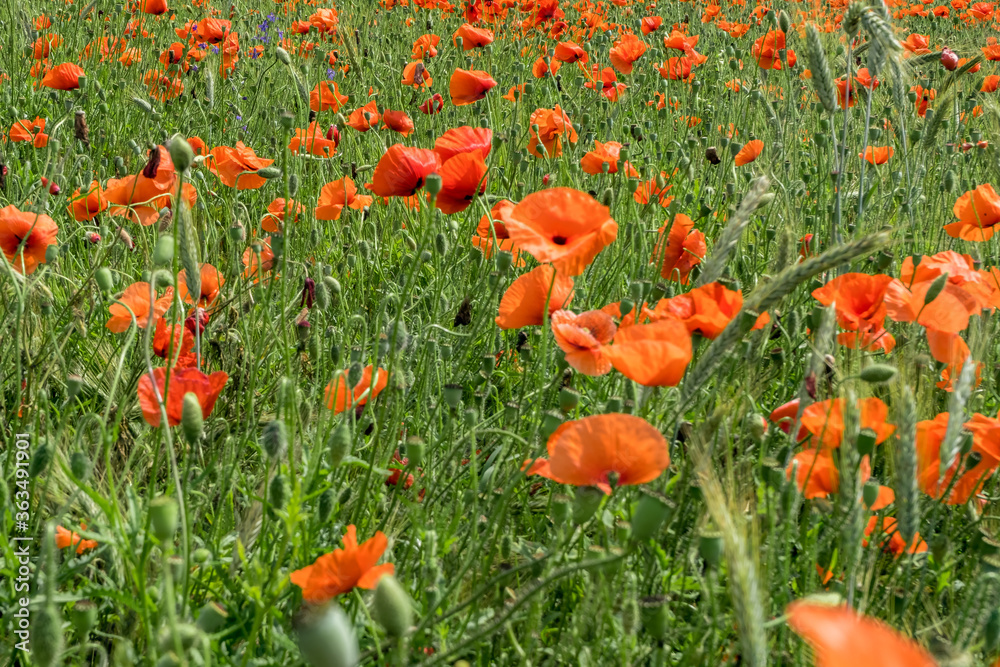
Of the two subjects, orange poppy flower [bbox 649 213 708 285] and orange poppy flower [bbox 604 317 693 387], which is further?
orange poppy flower [bbox 649 213 708 285]

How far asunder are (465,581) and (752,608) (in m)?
0.69

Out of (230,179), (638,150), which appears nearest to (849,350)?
(230,179)

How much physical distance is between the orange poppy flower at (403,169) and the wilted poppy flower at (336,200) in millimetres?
394

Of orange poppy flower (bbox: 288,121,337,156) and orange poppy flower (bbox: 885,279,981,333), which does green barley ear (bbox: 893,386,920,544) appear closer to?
orange poppy flower (bbox: 885,279,981,333)

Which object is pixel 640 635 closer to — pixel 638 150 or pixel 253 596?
pixel 253 596

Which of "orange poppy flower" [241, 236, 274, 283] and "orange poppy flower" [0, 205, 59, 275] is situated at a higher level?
"orange poppy flower" [0, 205, 59, 275]

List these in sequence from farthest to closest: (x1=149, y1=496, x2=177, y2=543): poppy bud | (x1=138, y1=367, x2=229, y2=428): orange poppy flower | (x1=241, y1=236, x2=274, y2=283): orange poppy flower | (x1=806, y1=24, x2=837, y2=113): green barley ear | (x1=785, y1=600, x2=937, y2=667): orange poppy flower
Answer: (x1=241, y1=236, x2=274, y2=283): orange poppy flower
(x1=806, y1=24, x2=837, y2=113): green barley ear
(x1=138, y1=367, x2=229, y2=428): orange poppy flower
(x1=149, y1=496, x2=177, y2=543): poppy bud
(x1=785, y1=600, x2=937, y2=667): orange poppy flower

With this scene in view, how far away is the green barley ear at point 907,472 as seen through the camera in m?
0.98

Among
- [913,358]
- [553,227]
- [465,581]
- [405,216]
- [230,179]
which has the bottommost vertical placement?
[405,216]

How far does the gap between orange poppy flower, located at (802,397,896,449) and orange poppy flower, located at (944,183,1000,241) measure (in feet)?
2.74

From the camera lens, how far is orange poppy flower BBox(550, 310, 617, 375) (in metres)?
1.33

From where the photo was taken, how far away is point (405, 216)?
2.91 m

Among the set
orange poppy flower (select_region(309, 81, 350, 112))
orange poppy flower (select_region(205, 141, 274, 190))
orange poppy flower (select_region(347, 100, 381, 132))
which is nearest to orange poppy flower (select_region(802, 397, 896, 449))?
orange poppy flower (select_region(205, 141, 274, 190))

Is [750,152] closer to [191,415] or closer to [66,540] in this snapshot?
[191,415]
